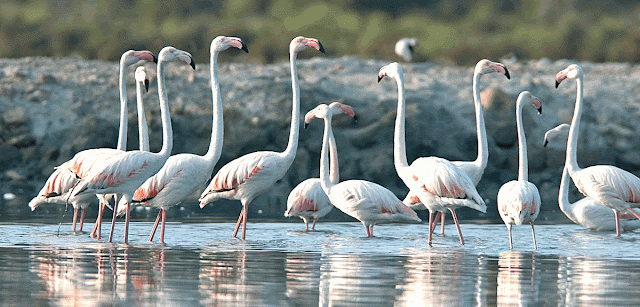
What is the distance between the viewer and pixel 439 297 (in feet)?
23.7

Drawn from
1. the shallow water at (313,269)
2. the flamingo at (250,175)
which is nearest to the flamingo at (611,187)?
the shallow water at (313,269)

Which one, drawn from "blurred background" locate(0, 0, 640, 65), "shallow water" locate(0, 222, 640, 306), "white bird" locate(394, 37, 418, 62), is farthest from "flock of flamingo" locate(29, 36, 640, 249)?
"blurred background" locate(0, 0, 640, 65)

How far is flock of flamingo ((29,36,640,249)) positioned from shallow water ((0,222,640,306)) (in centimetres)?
36

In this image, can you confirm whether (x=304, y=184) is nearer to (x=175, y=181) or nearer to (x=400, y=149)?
(x=400, y=149)

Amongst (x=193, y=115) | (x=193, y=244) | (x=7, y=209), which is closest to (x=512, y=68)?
(x=193, y=115)

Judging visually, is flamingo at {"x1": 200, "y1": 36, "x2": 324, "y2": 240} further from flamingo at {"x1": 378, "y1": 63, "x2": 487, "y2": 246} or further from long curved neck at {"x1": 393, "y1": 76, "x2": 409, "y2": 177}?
flamingo at {"x1": 378, "y1": 63, "x2": 487, "y2": 246}

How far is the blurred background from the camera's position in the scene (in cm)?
2872

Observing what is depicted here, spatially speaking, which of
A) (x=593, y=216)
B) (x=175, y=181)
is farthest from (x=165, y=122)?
(x=593, y=216)

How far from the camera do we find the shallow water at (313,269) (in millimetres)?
7160

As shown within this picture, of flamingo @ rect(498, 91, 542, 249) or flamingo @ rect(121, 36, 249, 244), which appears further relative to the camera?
flamingo @ rect(121, 36, 249, 244)

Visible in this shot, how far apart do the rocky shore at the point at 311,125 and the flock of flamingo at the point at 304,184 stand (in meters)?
5.18

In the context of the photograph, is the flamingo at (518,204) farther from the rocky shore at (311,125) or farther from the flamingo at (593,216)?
the rocky shore at (311,125)

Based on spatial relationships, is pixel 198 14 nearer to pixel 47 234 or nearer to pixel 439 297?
pixel 47 234

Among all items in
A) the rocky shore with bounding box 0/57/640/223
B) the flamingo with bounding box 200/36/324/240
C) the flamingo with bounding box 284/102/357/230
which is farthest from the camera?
the rocky shore with bounding box 0/57/640/223
